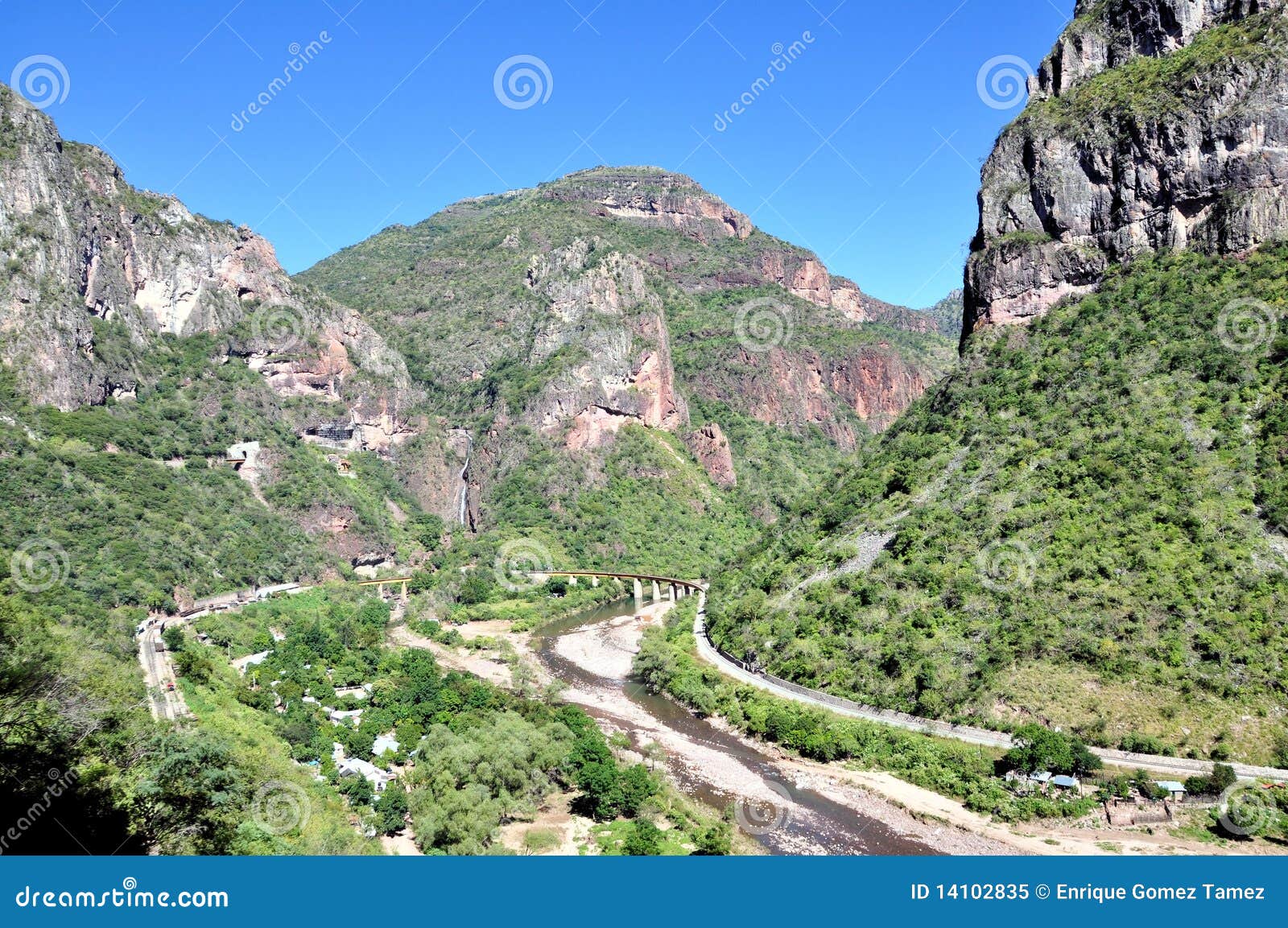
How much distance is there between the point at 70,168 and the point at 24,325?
31154mm

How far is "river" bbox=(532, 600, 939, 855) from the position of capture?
43.5m

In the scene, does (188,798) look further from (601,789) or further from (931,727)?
(931,727)

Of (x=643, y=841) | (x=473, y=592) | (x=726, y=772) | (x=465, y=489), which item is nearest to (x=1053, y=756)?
(x=726, y=772)

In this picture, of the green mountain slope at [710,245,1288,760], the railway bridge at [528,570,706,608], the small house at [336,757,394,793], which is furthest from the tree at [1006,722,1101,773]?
the railway bridge at [528,570,706,608]

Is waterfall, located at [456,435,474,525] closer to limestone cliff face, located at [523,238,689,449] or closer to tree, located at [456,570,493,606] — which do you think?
limestone cliff face, located at [523,238,689,449]

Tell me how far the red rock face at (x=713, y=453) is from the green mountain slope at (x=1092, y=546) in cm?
8348

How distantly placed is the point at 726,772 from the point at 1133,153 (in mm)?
62228

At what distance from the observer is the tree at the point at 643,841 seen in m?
38.8

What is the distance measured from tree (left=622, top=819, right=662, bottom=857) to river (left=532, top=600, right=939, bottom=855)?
5458mm

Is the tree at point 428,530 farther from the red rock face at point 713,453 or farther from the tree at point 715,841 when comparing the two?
the tree at point 715,841

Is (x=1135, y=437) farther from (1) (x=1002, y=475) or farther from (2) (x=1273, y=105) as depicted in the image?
(2) (x=1273, y=105)

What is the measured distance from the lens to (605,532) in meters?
139

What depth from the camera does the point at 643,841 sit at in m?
39.6

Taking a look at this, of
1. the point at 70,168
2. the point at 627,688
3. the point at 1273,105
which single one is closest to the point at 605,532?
the point at 627,688
